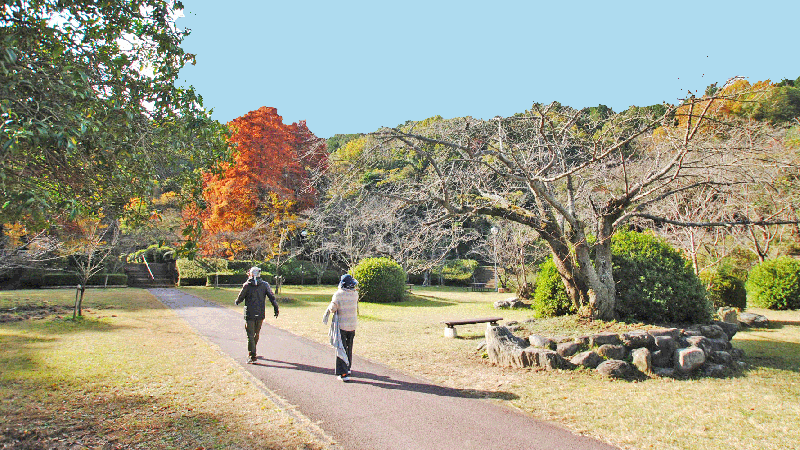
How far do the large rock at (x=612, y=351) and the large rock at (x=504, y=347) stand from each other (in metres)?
1.13

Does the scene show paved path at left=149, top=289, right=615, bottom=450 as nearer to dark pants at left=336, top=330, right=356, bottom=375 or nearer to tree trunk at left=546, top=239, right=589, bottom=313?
dark pants at left=336, top=330, right=356, bottom=375

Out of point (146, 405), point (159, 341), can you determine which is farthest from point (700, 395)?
point (159, 341)

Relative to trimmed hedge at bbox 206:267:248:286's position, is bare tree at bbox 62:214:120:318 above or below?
above

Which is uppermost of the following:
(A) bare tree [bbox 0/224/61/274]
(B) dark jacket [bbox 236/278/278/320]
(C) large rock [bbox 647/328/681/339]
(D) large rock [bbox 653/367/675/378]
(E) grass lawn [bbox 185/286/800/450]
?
(A) bare tree [bbox 0/224/61/274]

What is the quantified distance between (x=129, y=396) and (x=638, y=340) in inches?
274

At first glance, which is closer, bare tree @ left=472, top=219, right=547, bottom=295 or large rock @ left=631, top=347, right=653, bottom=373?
large rock @ left=631, top=347, right=653, bottom=373

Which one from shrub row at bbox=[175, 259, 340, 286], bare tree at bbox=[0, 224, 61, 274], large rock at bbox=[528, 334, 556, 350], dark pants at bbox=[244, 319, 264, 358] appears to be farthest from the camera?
shrub row at bbox=[175, 259, 340, 286]

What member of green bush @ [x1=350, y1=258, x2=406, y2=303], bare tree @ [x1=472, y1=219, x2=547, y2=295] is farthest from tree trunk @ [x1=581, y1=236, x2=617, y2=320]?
green bush @ [x1=350, y1=258, x2=406, y2=303]

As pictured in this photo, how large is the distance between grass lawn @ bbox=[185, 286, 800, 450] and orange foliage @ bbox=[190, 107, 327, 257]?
45.5 ft

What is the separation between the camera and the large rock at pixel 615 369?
6.18 m

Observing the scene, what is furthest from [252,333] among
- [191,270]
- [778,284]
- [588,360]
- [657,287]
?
[191,270]

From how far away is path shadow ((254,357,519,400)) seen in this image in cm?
557

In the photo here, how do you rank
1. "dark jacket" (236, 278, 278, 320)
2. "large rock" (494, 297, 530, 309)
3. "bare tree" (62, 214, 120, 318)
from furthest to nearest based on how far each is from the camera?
"large rock" (494, 297, 530, 309)
"bare tree" (62, 214, 120, 318)
"dark jacket" (236, 278, 278, 320)

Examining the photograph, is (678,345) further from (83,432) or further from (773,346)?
(83,432)
